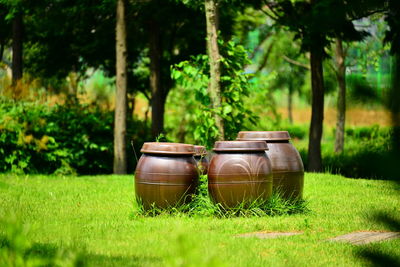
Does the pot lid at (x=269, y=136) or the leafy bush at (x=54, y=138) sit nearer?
the pot lid at (x=269, y=136)

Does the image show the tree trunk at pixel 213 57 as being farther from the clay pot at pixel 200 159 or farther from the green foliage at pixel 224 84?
the clay pot at pixel 200 159

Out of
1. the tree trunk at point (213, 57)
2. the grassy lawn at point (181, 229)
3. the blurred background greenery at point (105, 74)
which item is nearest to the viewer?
the grassy lawn at point (181, 229)

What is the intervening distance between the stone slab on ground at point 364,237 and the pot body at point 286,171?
1771 millimetres

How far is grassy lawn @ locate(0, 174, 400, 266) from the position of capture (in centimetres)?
514

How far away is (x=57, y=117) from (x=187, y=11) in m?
5.08

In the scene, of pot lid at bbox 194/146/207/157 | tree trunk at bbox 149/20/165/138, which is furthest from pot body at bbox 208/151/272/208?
tree trunk at bbox 149/20/165/138

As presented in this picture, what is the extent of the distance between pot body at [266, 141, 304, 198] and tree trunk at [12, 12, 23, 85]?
10.6 meters

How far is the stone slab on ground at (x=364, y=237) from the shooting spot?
6.23 metres

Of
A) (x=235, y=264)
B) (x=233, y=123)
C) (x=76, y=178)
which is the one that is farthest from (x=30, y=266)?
(x=76, y=178)

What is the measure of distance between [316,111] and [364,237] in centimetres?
982

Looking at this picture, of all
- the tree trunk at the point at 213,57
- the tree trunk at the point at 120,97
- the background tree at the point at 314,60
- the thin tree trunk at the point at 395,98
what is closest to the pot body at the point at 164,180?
the tree trunk at the point at 213,57

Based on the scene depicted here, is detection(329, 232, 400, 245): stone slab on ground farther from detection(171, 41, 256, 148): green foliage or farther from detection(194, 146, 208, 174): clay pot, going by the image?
detection(171, 41, 256, 148): green foliage

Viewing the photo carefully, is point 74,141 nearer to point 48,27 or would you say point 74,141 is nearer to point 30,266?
point 48,27

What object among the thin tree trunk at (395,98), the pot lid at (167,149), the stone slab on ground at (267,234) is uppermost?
the thin tree trunk at (395,98)
